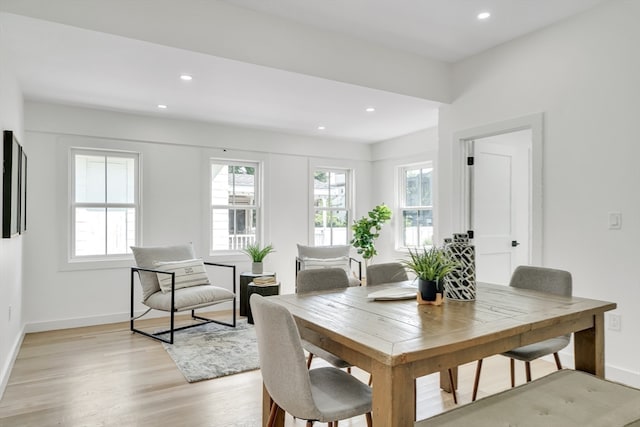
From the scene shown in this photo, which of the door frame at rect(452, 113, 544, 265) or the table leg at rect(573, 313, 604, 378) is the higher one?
the door frame at rect(452, 113, 544, 265)

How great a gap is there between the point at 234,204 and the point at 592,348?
4312mm

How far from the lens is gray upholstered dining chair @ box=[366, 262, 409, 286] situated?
8.84ft

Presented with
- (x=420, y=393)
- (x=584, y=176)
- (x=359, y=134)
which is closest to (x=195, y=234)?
(x=359, y=134)

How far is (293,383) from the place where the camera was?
1.47 m

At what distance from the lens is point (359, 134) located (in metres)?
5.71

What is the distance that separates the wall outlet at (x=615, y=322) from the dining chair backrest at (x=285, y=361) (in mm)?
2565

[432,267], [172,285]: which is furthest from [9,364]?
[432,267]

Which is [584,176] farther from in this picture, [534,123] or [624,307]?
[624,307]

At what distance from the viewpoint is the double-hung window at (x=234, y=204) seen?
5.30 metres

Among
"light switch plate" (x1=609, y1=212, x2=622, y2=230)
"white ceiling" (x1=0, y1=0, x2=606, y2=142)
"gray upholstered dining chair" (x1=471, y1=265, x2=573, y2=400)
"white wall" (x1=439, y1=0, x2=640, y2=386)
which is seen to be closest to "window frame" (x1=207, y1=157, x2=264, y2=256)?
"white ceiling" (x1=0, y1=0, x2=606, y2=142)

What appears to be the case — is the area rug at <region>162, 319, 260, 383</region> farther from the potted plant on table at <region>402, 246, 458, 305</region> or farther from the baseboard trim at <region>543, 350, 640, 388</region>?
the baseboard trim at <region>543, 350, 640, 388</region>

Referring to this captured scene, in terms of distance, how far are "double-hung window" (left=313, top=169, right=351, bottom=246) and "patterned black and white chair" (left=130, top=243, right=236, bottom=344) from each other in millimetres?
2173

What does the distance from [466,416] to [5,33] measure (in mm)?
3383

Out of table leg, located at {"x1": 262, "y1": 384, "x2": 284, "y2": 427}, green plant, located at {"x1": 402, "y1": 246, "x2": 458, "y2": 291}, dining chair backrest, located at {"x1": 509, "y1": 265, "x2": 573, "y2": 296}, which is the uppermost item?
green plant, located at {"x1": 402, "y1": 246, "x2": 458, "y2": 291}
